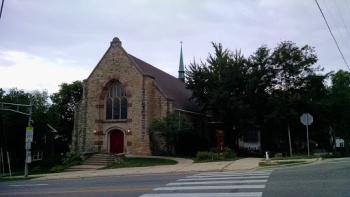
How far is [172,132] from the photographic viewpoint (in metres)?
29.1

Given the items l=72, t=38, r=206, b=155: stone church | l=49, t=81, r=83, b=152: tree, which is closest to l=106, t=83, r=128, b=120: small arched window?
l=72, t=38, r=206, b=155: stone church

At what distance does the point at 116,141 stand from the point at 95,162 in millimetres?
4758

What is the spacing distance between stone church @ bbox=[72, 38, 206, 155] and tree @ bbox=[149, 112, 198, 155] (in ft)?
3.88

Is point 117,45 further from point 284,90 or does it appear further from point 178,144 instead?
point 284,90

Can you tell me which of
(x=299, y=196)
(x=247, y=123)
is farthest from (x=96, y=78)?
(x=299, y=196)

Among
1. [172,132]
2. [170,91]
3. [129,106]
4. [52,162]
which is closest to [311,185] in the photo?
[172,132]

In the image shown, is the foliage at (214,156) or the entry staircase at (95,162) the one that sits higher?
the foliage at (214,156)

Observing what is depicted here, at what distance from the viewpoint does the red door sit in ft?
108

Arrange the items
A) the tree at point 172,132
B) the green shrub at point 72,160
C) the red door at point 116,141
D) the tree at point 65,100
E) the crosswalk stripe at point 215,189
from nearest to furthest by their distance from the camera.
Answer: the crosswalk stripe at point 215,189, the green shrub at point 72,160, the tree at point 172,132, the red door at point 116,141, the tree at point 65,100

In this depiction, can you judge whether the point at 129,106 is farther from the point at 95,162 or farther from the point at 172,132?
the point at 95,162

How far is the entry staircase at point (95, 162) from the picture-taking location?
26609 mm

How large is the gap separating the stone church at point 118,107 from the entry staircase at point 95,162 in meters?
2.98

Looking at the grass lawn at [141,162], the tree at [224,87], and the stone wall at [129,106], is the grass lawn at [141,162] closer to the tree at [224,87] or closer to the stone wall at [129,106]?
the stone wall at [129,106]

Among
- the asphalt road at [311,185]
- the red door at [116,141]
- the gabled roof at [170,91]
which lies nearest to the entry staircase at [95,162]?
the red door at [116,141]
